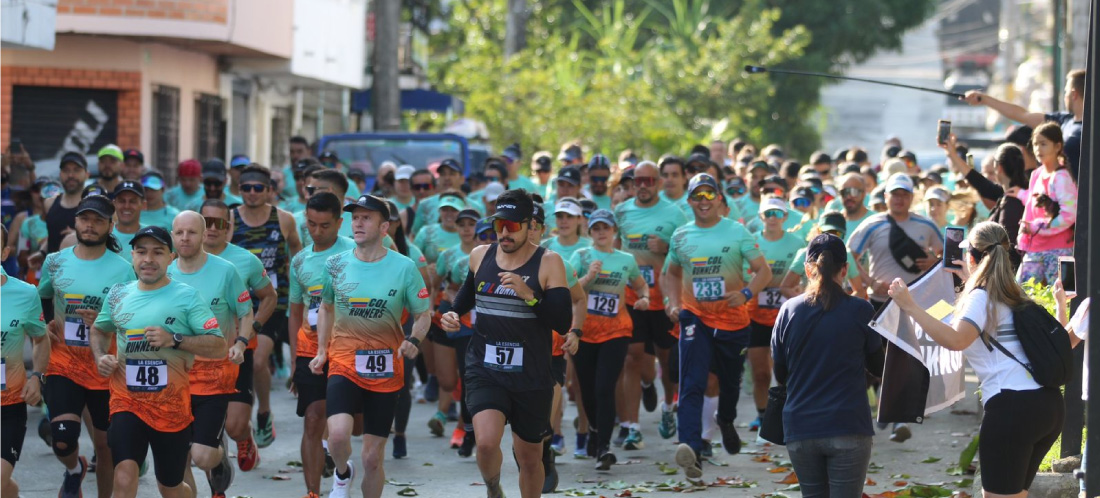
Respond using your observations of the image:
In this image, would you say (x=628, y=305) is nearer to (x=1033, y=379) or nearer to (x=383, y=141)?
(x=1033, y=379)

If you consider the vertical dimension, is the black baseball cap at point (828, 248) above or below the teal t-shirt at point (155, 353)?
above

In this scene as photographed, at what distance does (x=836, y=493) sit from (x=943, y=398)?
1514 millimetres

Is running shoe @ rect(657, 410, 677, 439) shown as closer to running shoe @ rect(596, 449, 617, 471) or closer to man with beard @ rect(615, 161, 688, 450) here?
man with beard @ rect(615, 161, 688, 450)

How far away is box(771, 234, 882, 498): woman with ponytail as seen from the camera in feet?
23.5

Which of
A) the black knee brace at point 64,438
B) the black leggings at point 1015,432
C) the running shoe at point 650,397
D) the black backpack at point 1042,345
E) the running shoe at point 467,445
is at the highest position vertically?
the black backpack at point 1042,345

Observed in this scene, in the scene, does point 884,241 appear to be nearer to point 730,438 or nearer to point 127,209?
point 730,438

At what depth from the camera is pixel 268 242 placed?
1152 cm

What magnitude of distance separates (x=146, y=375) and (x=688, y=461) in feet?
11.9

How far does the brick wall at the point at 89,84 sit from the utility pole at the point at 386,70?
447 centimetres

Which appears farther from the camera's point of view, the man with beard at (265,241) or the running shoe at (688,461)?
the man with beard at (265,241)

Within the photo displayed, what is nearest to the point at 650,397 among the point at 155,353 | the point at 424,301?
the point at 424,301

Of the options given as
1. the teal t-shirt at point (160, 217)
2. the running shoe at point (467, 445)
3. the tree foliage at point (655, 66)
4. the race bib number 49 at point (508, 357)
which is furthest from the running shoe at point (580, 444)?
the tree foliage at point (655, 66)

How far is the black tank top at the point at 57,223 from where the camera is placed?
12289 millimetres

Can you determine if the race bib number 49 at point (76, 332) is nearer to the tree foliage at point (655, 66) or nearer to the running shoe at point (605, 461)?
the running shoe at point (605, 461)
